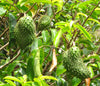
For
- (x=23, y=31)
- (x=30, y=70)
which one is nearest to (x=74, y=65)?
(x=30, y=70)

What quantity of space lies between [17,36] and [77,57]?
1.98ft

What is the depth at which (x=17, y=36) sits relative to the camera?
3.97 ft

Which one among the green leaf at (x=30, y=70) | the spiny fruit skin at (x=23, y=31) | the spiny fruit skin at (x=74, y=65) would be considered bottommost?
the spiny fruit skin at (x=74, y=65)

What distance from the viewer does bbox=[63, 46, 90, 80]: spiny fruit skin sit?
1368 millimetres

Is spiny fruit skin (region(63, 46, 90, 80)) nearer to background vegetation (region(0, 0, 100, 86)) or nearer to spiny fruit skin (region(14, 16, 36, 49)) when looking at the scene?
background vegetation (region(0, 0, 100, 86))

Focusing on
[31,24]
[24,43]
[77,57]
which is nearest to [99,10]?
[77,57]

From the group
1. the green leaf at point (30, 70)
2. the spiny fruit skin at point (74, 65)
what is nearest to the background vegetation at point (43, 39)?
the green leaf at point (30, 70)

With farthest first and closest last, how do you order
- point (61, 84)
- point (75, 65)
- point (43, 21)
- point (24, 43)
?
point (61, 84)
point (43, 21)
point (75, 65)
point (24, 43)

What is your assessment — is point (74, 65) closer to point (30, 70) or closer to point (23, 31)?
point (30, 70)

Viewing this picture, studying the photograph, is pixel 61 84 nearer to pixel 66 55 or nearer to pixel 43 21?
pixel 66 55

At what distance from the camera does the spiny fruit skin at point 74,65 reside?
1368 mm

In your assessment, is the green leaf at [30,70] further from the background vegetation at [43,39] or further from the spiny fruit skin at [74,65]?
the spiny fruit skin at [74,65]

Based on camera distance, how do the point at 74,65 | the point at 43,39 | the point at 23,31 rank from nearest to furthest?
the point at 23,31 → the point at 74,65 → the point at 43,39

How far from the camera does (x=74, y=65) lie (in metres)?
1.38
